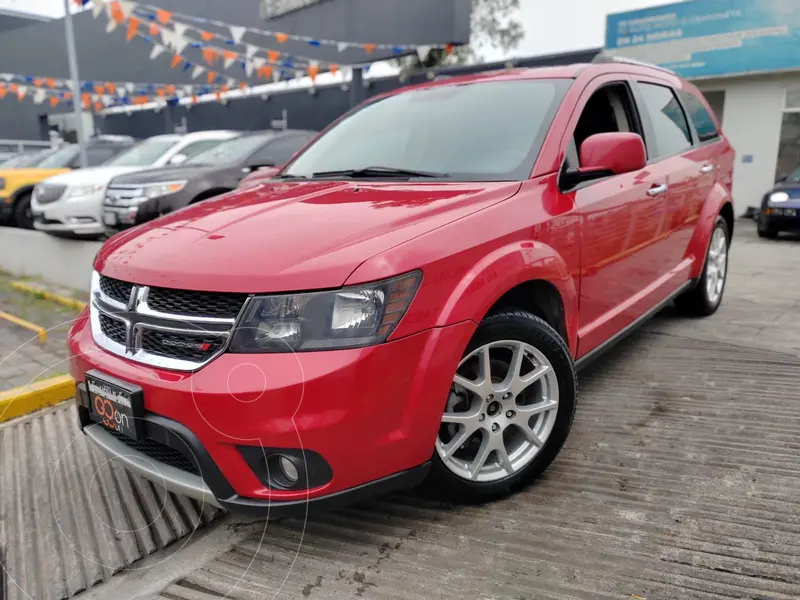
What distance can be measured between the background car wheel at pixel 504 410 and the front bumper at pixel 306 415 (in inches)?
6.6

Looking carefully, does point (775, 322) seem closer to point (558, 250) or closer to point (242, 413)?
point (558, 250)

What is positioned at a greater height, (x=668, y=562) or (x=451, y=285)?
(x=451, y=285)

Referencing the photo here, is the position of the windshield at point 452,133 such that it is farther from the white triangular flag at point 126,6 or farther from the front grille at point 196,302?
the white triangular flag at point 126,6

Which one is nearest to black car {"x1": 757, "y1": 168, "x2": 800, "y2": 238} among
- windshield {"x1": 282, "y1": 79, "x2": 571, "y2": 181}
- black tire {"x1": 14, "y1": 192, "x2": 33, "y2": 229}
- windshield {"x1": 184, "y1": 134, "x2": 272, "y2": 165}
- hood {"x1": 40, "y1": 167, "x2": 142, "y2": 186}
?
windshield {"x1": 184, "y1": 134, "x2": 272, "y2": 165}

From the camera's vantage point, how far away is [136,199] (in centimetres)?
630

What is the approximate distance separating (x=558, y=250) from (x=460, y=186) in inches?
19.7

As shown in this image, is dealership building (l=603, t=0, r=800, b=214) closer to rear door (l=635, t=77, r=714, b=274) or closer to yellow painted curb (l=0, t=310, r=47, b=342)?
rear door (l=635, t=77, r=714, b=274)

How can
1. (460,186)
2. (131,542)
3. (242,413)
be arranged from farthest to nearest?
(460,186)
(131,542)
(242,413)

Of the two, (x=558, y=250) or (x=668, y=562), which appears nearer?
(x=668, y=562)

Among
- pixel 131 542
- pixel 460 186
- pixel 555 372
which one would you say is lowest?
pixel 131 542

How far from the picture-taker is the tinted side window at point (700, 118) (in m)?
4.50

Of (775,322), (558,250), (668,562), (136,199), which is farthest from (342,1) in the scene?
(668,562)

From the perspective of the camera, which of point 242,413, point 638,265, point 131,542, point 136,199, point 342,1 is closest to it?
point 242,413

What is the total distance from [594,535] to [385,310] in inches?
45.7
